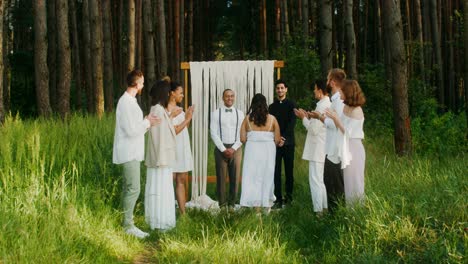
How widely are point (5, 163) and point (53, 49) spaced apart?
1721 cm

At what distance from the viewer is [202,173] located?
1133cm

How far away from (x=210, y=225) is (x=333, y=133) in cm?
189

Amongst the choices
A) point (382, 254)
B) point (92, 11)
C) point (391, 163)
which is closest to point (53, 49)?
point (92, 11)

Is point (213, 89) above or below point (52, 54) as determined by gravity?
below

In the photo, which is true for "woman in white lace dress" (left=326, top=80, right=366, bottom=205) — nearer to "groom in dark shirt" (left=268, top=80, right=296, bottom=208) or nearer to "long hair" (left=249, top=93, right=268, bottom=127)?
"long hair" (left=249, top=93, right=268, bottom=127)

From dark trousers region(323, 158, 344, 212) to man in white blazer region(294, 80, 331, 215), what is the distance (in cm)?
94

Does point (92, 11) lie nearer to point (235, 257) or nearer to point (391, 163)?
point (391, 163)

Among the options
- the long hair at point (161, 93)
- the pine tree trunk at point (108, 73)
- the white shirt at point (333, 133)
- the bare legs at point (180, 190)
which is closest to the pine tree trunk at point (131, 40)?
the pine tree trunk at point (108, 73)

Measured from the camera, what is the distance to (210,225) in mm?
8211

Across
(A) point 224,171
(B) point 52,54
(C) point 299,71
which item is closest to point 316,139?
(A) point 224,171

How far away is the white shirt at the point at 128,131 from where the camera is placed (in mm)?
7863

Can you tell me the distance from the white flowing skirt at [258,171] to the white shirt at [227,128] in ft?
2.14

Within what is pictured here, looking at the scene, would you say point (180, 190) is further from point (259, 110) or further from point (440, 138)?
point (440, 138)

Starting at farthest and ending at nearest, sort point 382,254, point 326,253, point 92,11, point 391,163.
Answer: point 92,11
point 391,163
point 326,253
point 382,254
